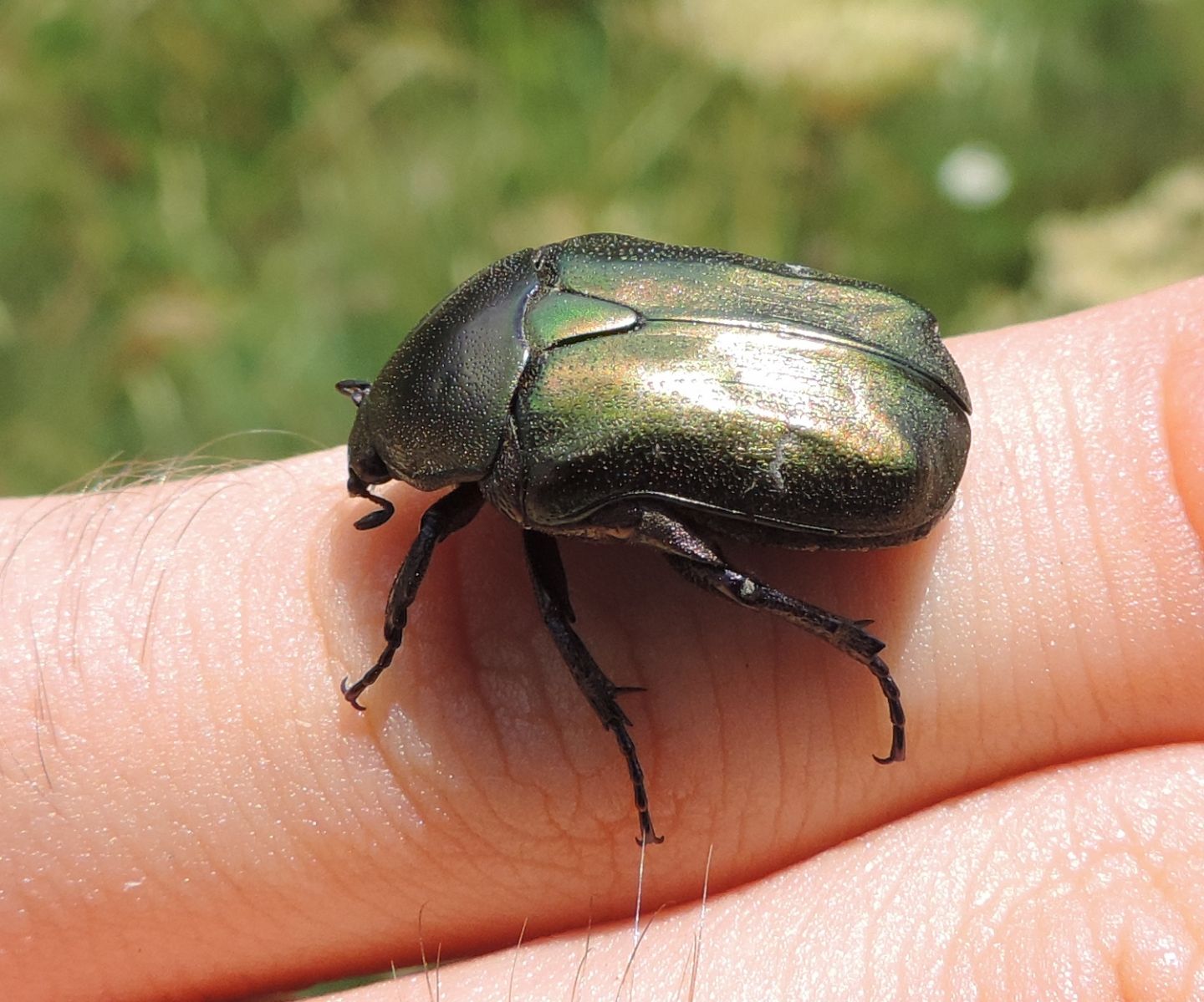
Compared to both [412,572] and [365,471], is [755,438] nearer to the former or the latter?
[412,572]

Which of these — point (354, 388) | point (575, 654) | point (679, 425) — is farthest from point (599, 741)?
point (354, 388)

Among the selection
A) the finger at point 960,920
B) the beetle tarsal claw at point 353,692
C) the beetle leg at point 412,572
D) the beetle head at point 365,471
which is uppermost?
the beetle head at point 365,471

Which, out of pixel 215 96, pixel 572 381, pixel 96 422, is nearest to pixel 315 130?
pixel 215 96

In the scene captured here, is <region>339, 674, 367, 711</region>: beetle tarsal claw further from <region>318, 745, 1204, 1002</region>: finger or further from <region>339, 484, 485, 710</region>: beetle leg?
<region>318, 745, 1204, 1002</region>: finger

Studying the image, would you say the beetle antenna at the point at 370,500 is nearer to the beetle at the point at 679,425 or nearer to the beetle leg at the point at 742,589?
the beetle at the point at 679,425

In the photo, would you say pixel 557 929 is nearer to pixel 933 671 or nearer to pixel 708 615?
pixel 708 615

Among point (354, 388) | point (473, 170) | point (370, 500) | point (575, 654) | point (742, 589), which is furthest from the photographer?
point (473, 170)

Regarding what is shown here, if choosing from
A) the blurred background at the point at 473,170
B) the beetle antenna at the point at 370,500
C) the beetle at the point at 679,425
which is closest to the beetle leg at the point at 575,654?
the beetle at the point at 679,425
